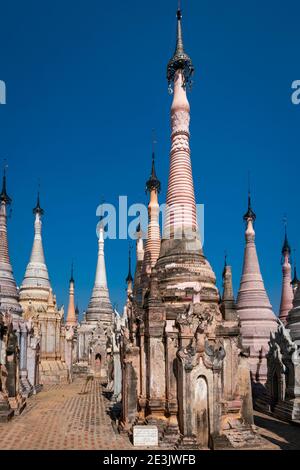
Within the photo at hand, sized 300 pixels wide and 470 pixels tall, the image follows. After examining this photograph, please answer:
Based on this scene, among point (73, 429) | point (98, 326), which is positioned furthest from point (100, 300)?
point (73, 429)

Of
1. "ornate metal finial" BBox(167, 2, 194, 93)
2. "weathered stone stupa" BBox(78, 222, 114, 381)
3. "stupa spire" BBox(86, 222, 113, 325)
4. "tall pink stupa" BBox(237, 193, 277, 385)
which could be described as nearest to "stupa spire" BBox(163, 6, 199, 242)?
"ornate metal finial" BBox(167, 2, 194, 93)

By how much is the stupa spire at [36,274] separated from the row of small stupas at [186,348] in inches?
1055

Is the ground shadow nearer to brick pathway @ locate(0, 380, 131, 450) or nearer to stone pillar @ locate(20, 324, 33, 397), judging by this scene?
brick pathway @ locate(0, 380, 131, 450)

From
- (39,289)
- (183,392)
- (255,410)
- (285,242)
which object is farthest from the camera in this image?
(39,289)

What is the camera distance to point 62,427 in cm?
2036

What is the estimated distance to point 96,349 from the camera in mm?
52531

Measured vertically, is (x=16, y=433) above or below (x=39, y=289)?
below

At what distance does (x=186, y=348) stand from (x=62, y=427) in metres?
7.98

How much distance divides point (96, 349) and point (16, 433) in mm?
33923

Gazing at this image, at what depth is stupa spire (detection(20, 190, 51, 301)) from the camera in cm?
4669

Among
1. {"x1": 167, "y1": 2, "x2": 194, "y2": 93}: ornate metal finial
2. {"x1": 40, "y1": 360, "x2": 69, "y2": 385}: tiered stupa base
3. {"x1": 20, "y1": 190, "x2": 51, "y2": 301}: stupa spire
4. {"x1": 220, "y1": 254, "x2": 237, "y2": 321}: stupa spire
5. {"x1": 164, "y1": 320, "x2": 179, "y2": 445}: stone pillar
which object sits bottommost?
{"x1": 40, "y1": 360, "x2": 69, "y2": 385}: tiered stupa base

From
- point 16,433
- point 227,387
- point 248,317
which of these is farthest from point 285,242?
point 16,433

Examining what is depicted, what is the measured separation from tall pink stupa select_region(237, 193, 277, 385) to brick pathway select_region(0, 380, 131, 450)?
1027cm
